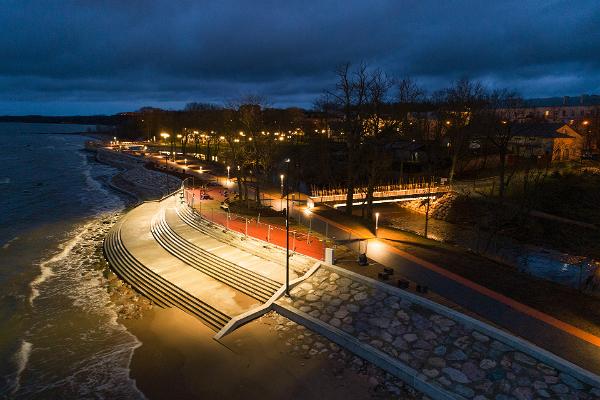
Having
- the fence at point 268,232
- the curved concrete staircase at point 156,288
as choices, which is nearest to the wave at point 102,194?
the fence at point 268,232

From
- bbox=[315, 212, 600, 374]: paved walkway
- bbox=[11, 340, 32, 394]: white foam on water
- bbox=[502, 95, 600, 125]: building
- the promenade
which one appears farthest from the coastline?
bbox=[502, 95, 600, 125]: building

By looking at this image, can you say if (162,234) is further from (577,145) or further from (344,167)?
(577,145)

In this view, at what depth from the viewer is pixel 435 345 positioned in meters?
13.9

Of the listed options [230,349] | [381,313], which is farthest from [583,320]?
[230,349]

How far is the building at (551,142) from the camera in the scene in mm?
55562

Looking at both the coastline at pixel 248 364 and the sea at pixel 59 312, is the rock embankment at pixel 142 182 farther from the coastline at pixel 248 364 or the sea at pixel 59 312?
the coastline at pixel 248 364

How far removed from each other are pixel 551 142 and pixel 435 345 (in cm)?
5439

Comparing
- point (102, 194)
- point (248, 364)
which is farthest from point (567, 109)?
point (248, 364)

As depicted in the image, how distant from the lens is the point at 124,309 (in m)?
19.9

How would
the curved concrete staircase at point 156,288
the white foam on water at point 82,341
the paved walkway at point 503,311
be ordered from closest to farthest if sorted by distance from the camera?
the paved walkway at point 503,311, the white foam on water at point 82,341, the curved concrete staircase at point 156,288

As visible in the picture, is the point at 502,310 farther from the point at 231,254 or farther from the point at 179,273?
the point at 179,273

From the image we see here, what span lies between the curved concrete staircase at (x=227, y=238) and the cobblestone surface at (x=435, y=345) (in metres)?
2.30

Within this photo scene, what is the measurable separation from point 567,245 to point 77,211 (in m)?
48.4

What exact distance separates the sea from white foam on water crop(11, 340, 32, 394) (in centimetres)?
4
